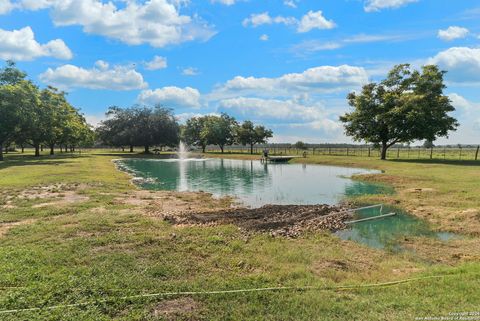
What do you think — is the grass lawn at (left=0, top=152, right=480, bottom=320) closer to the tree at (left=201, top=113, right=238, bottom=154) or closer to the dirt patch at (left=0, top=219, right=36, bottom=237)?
the dirt patch at (left=0, top=219, right=36, bottom=237)

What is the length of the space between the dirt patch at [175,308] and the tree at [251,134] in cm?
7686

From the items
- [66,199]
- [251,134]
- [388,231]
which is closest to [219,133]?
[251,134]

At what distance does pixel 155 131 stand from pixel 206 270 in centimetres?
6908

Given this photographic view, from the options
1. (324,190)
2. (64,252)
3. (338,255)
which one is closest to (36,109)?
(324,190)

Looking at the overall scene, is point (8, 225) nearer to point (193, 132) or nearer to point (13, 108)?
point (13, 108)

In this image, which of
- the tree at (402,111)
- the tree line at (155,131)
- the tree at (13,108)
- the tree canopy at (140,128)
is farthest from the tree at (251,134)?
the tree at (13,108)

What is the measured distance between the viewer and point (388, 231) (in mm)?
11273

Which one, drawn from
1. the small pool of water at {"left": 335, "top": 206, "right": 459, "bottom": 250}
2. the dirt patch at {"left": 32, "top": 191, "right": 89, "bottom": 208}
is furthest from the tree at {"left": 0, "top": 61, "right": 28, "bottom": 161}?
the small pool of water at {"left": 335, "top": 206, "right": 459, "bottom": 250}

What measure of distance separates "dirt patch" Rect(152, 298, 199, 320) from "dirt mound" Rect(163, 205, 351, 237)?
4743 mm

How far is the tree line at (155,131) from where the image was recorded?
2899 inches

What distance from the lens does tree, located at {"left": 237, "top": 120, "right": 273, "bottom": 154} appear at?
8238cm

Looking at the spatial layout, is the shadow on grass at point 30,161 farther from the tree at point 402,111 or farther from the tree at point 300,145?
the tree at point 300,145

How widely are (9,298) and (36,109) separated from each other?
133 ft

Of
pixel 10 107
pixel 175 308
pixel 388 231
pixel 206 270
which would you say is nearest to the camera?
pixel 175 308
